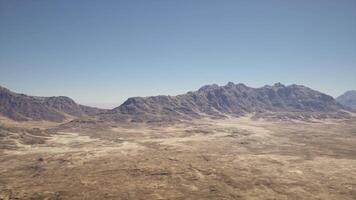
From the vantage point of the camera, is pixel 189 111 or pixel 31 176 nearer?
pixel 31 176

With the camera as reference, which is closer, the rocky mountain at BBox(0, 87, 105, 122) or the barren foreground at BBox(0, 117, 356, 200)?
the barren foreground at BBox(0, 117, 356, 200)

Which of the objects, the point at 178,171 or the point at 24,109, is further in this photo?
the point at 24,109

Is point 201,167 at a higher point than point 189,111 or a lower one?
lower

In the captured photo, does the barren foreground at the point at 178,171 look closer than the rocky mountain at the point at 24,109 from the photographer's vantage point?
Yes

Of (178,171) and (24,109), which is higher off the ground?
(24,109)

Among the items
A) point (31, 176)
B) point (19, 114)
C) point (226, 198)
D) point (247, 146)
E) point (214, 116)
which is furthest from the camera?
point (214, 116)

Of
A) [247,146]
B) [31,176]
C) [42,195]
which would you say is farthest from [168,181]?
[247,146]

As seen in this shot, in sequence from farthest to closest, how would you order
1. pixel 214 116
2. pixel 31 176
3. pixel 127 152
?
pixel 214 116
pixel 127 152
pixel 31 176

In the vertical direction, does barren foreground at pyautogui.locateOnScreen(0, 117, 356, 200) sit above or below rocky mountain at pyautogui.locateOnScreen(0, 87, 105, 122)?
below

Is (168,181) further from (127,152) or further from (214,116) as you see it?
(214,116)

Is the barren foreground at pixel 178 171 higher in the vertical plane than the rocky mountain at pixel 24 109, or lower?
lower
